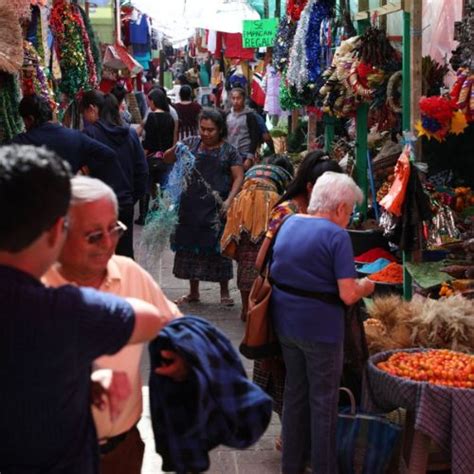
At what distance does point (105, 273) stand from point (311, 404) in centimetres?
210

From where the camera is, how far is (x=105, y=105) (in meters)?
8.57

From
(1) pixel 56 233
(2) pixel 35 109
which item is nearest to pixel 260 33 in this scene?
(2) pixel 35 109

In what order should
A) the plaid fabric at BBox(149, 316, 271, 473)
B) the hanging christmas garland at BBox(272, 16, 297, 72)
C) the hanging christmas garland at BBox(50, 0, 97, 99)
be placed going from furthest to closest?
the hanging christmas garland at BBox(272, 16, 297, 72)
the hanging christmas garland at BBox(50, 0, 97, 99)
the plaid fabric at BBox(149, 316, 271, 473)

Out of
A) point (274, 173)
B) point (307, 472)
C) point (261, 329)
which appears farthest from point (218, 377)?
point (274, 173)

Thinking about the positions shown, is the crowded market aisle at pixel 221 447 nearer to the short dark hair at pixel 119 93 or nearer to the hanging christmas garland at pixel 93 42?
the short dark hair at pixel 119 93

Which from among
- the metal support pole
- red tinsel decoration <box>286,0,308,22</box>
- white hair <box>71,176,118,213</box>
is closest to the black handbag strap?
white hair <box>71,176,118,213</box>

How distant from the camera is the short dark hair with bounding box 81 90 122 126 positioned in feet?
27.9

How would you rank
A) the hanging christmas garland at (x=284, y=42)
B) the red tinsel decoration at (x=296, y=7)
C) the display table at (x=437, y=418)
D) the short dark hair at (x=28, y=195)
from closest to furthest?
the short dark hair at (x=28, y=195)
the display table at (x=437, y=418)
the red tinsel decoration at (x=296, y=7)
the hanging christmas garland at (x=284, y=42)

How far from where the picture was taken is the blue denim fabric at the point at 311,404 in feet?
15.6

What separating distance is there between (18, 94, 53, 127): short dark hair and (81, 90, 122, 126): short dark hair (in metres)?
1.58

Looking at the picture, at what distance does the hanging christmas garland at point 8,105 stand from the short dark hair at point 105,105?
1816 millimetres

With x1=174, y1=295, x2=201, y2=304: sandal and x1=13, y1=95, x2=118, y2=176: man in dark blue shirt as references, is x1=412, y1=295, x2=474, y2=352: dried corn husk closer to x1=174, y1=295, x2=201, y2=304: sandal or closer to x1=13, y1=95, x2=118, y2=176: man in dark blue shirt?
x1=13, y1=95, x2=118, y2=176: man in dark blue shirt

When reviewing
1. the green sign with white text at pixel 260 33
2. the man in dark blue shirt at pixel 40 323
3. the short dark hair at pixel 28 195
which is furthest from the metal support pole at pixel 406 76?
the green sign with white text at pixel 260 33

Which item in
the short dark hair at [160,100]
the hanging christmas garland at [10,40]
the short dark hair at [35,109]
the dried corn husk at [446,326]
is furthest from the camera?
the short dark hair at [160,100]
